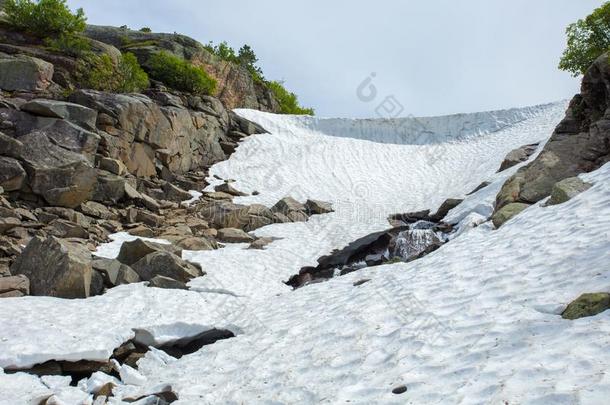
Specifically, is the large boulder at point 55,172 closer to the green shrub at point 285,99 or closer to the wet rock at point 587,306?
the wet rock at point 587,306

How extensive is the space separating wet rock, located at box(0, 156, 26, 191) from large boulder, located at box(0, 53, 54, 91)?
5.85 meters

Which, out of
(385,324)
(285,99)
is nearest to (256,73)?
(285,99)

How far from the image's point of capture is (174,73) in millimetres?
28922

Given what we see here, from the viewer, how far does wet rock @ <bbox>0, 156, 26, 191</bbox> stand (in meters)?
14.7

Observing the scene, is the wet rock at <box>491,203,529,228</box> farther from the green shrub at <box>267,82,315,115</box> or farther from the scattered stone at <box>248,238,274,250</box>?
the green shrub at <box>267,82,315,115</box>

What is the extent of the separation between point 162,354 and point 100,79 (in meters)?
18.4

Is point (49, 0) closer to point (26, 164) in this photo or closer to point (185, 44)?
point (185, 44)

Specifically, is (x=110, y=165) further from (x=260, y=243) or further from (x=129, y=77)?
(x=129, y=77)

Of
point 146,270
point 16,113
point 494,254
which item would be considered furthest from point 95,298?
point 16,113

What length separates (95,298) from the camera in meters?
10.4

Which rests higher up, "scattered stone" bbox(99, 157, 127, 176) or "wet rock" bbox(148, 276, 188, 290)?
"scattered stone" bbox(99, 157, 127, 176)

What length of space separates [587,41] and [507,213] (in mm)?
21436

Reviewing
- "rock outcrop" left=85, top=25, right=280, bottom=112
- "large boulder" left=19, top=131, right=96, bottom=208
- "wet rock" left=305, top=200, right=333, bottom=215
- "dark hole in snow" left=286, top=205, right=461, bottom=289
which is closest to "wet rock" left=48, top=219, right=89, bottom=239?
"large boulder" left=19, top=131, right=96, bottom=208

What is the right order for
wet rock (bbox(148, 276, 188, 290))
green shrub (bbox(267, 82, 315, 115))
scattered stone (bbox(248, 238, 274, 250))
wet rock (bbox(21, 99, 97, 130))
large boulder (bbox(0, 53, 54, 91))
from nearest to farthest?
wet rock (bbox(148, 276, 188, 290)), scattered stone (bbox(248, 238, 274, 250)), wet rock (bbox(21, 99, 97, 130)), large boulder (bbox(0, 53, 54, 91)), green shrub (bbox(267, 82, 315, 115))
